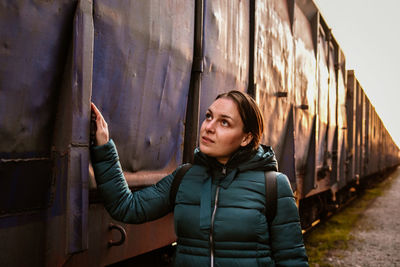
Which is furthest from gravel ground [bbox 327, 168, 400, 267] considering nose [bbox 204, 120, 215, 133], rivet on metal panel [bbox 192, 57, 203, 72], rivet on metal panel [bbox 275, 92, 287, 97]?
nose [bbox 204, 120, 215, 133]

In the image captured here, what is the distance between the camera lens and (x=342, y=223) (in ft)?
25.2

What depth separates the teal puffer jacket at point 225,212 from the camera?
1423 millimetres

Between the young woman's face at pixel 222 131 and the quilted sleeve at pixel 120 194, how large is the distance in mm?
264

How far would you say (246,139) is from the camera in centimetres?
161

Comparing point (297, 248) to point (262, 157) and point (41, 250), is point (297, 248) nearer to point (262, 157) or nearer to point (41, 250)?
point (262, 157)

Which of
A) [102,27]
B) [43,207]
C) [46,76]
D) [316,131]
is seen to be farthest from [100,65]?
[316,131]

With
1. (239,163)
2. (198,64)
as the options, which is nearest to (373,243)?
(198,64)

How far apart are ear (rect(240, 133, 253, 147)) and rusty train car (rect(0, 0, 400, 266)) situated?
57 centimetres

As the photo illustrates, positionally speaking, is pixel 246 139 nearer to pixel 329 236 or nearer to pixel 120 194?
pixel 120 194

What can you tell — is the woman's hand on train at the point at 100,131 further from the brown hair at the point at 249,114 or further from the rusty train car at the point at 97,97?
the brown hair at the point at 249,114

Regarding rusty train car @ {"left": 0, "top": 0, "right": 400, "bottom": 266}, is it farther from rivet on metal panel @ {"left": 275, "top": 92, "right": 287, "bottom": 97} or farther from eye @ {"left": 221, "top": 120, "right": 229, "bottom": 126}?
rivet on metal panel @ {"left": 275, "top": 92, "right": 287, "bottom": 97}

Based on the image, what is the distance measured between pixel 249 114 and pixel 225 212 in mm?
428

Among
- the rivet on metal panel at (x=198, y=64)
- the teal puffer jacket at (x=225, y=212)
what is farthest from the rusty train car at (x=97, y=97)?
the teal puffer jacket at (x=225, y=212)

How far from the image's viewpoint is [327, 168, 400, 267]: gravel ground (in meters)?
5.09
